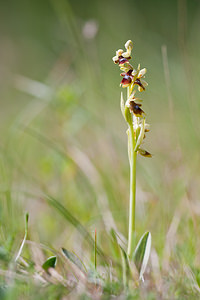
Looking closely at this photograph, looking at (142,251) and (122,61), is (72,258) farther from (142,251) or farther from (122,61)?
(122,61)

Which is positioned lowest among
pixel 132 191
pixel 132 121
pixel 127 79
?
pixel 132 191

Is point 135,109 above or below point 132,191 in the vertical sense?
above

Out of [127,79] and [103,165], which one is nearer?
[127,79]

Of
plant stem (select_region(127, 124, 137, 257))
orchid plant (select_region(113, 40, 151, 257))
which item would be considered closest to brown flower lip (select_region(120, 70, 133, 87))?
orchid plant (select_region(113, 40, 151, 257))

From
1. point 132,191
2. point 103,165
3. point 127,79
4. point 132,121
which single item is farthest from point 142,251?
point 103,165

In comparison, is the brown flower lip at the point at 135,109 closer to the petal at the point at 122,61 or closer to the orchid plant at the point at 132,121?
the orchid plant at the point at 132,121

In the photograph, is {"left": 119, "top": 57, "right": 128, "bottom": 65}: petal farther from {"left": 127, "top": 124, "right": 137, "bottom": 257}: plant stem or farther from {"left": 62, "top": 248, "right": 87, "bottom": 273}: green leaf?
{"left": 62, "top": 248, "right": 87, "bottom": 273}: green leaf

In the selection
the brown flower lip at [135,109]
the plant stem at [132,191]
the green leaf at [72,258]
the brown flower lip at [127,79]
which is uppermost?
the brown flower lip at [127,79]

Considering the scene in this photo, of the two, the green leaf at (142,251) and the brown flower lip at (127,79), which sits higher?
the brown flower lip at (127,79)

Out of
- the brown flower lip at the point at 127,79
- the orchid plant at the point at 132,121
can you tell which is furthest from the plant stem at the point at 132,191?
the brown flower lip at the point at 127,79

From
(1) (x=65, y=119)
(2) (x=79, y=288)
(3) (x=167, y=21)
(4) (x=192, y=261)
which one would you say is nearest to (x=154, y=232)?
(4) (x=192, y=261)
